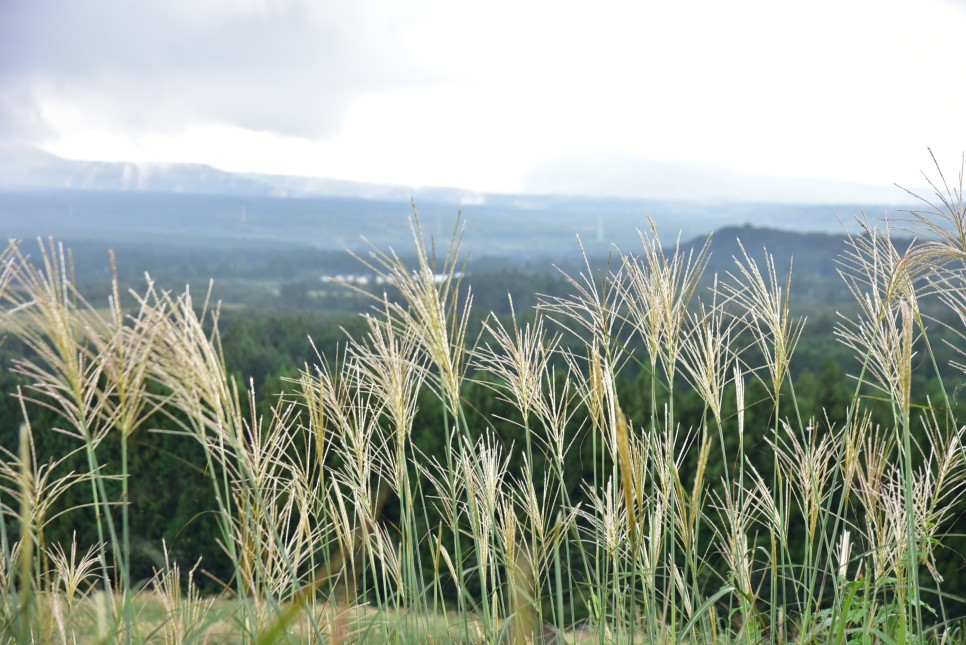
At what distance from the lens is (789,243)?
12188 cm

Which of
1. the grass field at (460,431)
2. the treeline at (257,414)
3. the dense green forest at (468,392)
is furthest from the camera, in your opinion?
the treeline at (257,414)

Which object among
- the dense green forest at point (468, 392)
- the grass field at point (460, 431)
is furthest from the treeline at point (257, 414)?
the grass field at point (460, 431)

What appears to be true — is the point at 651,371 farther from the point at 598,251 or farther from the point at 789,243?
the point at 598,251

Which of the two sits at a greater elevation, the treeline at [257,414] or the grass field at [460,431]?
the grass field at [460,431]

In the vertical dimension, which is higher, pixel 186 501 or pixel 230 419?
pixel 230 419

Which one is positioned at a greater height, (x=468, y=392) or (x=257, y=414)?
(x=257, y=414)

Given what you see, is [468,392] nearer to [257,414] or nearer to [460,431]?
[257,414]

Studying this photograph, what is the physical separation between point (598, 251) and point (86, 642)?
19651 cm

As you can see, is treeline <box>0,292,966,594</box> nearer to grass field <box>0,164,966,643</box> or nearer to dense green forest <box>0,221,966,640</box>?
dense green forest <box>0,221,966,640</box>

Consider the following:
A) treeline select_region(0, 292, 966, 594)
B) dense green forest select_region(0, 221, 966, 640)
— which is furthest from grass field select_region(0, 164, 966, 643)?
treeline select_region(0, 292, 966, 594)

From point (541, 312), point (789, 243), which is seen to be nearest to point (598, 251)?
point (789, 243)

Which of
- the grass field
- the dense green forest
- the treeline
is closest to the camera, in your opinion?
the grass field

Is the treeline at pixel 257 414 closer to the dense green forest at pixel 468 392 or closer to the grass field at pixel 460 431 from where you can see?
the dense green forest at pixel 468 392

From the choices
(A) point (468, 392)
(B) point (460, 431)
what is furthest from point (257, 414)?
(B) point (460, 431)
